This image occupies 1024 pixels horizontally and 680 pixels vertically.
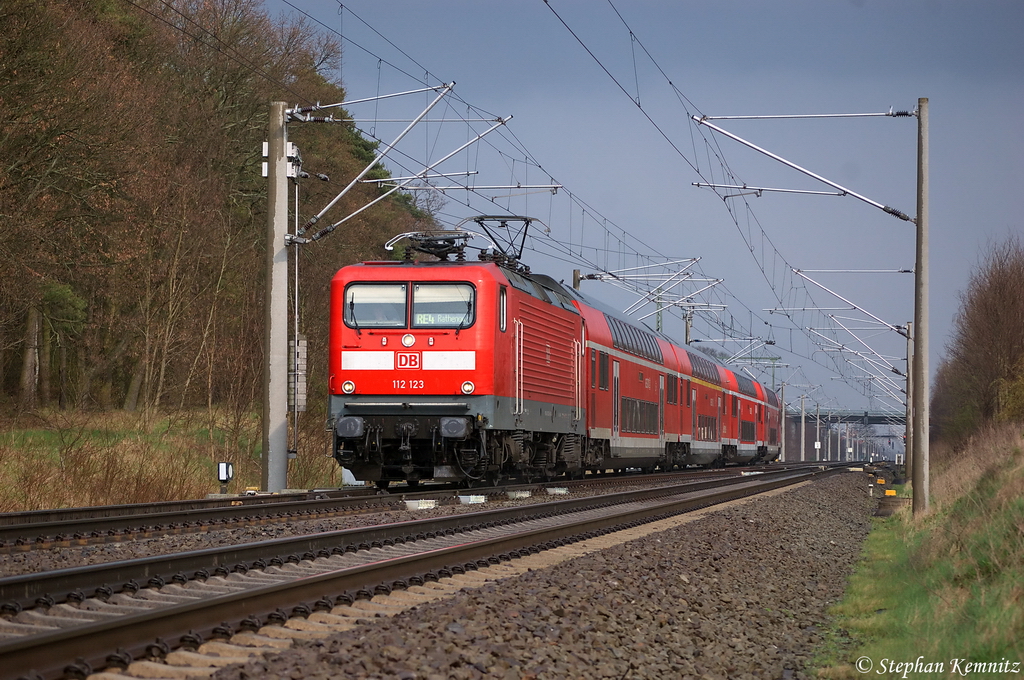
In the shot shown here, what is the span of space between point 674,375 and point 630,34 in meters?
16.1

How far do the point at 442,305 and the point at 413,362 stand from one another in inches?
40.0

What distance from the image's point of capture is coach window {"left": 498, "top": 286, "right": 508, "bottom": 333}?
712 inches

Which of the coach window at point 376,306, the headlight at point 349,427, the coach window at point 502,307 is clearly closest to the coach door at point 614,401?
the coach window at point 502,307

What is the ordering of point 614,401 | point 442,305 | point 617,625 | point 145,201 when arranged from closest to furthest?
point 617,625 < point 442,305 < point 614,401 < point 145,201

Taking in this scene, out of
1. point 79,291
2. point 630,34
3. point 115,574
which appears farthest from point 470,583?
point 79,291

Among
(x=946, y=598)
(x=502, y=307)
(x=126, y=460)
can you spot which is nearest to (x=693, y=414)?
(x=502, y=307)

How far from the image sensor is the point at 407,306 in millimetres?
18078

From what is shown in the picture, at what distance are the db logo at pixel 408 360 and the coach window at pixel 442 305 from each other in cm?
48

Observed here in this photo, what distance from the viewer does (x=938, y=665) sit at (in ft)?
22.2

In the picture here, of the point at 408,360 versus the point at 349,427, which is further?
the point at 408,360

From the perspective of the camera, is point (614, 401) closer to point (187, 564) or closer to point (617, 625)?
point (187, 564)

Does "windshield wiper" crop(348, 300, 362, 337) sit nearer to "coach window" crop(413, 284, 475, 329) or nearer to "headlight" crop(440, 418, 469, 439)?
"coach window" crop(413, 284, 475, 329)

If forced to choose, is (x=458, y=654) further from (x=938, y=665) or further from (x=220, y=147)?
(x=220, y=147)

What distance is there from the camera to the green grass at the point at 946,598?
6938 mm
